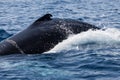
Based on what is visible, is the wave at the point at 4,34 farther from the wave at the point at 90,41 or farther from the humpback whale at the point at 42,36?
the wave at the point at 90,41

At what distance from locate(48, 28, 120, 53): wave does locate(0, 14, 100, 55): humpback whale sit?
223mm

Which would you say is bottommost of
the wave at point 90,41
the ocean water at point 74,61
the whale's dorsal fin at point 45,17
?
the ocean water at point 74,61

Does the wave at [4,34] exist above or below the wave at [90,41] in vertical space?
above

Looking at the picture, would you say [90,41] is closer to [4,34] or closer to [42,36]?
[42,36]

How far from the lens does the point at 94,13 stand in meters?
30.3

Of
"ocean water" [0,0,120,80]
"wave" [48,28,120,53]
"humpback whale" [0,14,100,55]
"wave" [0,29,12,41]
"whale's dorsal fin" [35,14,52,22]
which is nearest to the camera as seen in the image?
"ocean water" [0,0,120,80]

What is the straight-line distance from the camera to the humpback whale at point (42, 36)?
15.1m

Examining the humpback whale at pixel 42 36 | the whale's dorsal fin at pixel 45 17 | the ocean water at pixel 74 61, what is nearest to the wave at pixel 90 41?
the ocean water at pixel 74 61

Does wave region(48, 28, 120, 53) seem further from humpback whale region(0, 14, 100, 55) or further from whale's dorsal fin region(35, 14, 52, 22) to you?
whale's dorsal fin region(35, 14, 52, 22)

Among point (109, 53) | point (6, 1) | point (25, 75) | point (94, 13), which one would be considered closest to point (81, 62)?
point (109, 53)

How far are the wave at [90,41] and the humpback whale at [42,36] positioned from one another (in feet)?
0.73

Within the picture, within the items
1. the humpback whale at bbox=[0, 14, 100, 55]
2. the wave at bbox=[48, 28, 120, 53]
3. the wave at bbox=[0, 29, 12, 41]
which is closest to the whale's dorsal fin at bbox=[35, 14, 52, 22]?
the humpback whale at bbox=[0, 14, 100, 55]

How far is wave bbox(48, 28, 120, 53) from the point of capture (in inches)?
614

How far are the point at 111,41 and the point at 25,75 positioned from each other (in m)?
5.48
